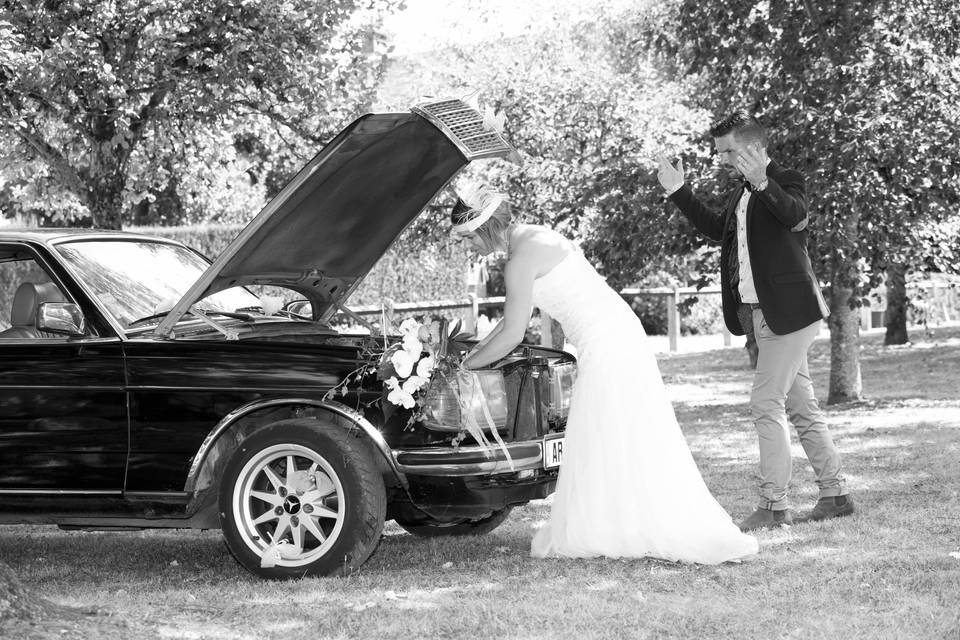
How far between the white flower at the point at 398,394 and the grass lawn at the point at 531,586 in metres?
0.82

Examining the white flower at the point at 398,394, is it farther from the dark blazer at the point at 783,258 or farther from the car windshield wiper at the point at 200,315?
the dark blazer at the point at 783,258

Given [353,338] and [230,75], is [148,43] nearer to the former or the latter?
[230,75]

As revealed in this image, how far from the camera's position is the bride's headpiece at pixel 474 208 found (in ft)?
18.9

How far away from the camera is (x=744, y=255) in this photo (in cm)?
673

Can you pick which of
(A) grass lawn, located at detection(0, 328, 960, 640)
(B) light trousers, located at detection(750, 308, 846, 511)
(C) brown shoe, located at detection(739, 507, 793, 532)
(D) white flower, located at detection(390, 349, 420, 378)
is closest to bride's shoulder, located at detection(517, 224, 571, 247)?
(D) white flower, located at detection(390, 349, 420, 378)

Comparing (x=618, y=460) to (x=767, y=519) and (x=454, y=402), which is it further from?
(x=767, y=519)

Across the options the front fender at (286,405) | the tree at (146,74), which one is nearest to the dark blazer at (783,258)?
the front fender at (286,405)

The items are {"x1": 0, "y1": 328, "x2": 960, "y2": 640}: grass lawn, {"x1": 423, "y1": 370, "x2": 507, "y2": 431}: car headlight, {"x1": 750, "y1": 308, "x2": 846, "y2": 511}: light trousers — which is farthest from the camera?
{"x1": 750, "y1": 308, "x2": 846, "y2": 511}: light trousers

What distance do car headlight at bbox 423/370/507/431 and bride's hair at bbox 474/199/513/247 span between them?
2.09 ft

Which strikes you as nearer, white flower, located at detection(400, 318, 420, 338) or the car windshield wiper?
white flower, located at detection(400, 318, 420, 338)

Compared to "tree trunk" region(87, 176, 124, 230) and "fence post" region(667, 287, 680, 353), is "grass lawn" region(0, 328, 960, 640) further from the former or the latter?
"fence post" region(667, 287, 680, 353)

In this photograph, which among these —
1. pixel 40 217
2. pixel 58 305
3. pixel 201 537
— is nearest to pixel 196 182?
pixel 201 537

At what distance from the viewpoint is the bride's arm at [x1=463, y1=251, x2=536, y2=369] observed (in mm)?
5637

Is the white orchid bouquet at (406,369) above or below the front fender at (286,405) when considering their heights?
above
